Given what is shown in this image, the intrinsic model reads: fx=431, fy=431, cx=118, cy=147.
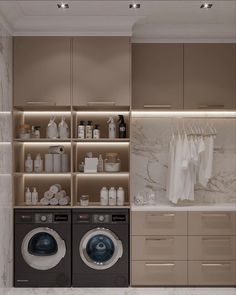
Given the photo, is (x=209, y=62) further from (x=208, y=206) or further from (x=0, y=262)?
(x=0, y=262)

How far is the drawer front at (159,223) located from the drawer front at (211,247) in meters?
0.17

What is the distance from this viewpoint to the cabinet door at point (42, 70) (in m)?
4.52

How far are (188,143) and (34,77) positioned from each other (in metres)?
1.80

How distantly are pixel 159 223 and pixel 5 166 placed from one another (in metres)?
1.68

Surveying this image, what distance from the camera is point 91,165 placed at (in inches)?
183

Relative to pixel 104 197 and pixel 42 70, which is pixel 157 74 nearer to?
pixel 42 70

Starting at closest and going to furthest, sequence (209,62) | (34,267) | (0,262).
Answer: (0,262), (34,267), (209,62)

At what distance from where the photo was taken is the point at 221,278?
4.54 m

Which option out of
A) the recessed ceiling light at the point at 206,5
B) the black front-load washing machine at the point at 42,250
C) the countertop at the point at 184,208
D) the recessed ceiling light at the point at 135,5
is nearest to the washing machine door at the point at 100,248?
the black front-load washing machine at the point at 42,250

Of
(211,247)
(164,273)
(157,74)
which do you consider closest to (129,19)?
(157,74)

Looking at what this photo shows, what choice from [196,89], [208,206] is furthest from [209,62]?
[208,206]

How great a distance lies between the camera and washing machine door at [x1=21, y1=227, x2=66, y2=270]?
4504 mm

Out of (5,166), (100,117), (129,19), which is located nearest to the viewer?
(5,166)

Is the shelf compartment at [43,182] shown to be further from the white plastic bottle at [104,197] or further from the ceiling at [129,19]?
the ceiling at [129,19]
